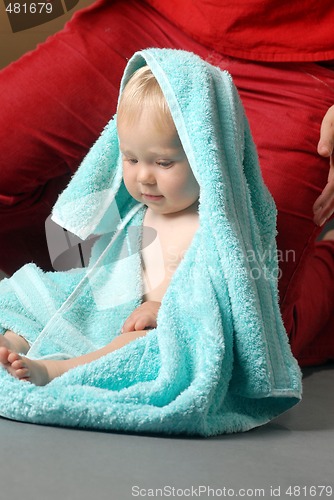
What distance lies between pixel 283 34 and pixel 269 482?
0.77 m

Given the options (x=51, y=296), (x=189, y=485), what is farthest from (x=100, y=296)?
(x=189, y=485)

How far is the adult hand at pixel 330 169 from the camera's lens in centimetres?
130

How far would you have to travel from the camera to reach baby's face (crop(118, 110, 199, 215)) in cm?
111

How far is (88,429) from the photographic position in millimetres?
971

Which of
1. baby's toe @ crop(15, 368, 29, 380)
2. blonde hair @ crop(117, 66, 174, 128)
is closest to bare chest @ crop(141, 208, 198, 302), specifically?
blonde hair @ crop(117, 66, 174, 128)

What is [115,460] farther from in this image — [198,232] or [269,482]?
[198,232]

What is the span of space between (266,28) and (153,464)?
784 millimetres

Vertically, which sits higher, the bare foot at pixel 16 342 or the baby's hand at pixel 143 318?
the baby's hand at pixel 143 318

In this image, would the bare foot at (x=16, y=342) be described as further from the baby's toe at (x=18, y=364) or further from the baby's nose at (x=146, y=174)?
the baby's nose at (x=146, y=174)

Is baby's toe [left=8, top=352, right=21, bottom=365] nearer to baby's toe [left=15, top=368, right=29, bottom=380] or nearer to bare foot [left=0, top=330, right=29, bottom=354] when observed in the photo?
baby's toe [left=15, top=368, right=29, bottom=380]

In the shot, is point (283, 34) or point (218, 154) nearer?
point (218, 154)

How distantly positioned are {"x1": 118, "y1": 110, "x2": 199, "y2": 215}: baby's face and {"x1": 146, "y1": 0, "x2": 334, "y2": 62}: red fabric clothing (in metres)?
0.33

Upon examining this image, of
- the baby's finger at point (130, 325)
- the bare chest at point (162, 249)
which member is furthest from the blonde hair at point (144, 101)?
the baby's finger at point (130, 325)

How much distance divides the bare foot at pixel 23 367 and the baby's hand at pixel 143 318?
140mm
